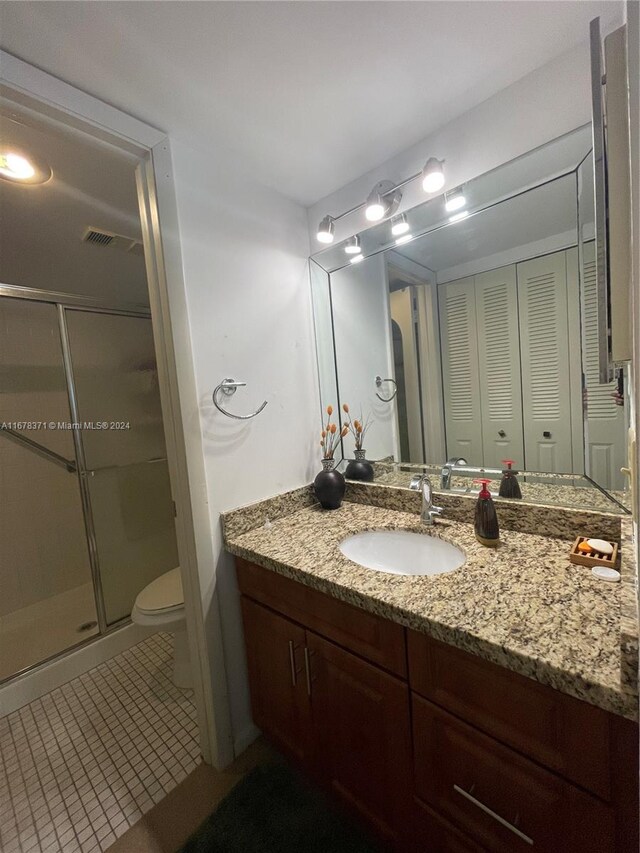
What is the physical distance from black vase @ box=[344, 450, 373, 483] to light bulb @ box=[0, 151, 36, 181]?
1.64m

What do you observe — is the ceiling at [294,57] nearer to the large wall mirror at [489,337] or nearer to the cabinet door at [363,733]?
the large wall mirror at [489,337]

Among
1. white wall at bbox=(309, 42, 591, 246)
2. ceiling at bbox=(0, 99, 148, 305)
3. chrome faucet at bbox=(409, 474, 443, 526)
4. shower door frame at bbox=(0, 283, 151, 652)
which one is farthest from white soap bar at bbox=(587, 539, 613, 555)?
shower door frame at bbox=(0, 283, 151, 652)

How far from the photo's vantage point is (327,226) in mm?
1391

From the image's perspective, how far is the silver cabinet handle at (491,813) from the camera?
62cm

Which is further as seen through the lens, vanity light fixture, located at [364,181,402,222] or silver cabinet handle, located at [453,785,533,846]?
vanity light fixture, located at [364,181,402,222]

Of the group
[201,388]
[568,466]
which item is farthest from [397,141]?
[568,466]

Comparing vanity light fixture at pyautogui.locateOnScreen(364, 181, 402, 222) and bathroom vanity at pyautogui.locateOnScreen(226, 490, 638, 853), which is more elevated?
vanity light fixture at pyautogui.locateOnScreen(364, 181, 402, 222)

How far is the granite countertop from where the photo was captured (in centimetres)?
54

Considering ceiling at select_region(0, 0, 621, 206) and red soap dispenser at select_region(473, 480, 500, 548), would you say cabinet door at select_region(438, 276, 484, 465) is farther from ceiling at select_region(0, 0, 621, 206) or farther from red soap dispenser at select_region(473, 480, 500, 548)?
ceiling at select_region(0, 0, 621, 206)

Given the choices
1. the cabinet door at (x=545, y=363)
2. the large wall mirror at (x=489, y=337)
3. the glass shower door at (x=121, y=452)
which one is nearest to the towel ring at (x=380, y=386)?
the large wall mirror at (x=489, y=337)

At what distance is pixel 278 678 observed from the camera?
3.59 ft

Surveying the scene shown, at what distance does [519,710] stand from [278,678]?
776 mm

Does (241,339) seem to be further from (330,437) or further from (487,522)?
(487,522)

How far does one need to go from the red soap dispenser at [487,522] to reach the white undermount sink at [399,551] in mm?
104
